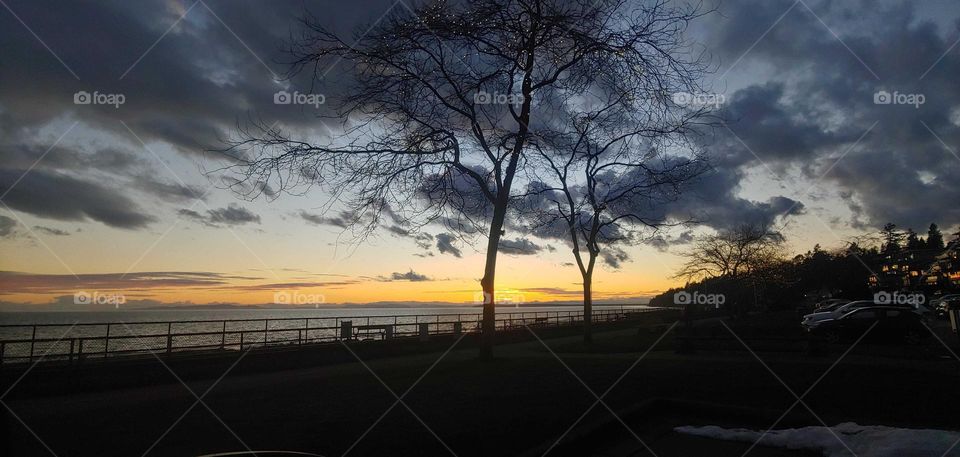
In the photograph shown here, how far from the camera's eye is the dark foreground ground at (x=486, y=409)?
6457 millimetres

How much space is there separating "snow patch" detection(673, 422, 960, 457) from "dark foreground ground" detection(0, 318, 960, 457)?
23 centimetres

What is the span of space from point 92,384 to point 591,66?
14.0 m

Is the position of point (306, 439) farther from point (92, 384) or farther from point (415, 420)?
point (92, 384)

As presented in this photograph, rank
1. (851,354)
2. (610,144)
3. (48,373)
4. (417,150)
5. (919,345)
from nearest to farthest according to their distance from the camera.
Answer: (48,373)
(417,150)
(851,354)
(919,345)
(610,144)

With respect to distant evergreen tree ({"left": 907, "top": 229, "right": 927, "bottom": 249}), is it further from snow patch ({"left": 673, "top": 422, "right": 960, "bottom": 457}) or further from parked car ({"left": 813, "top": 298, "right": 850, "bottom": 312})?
snow patch ({"left": 673, "top": 422, "right": 960, "bottom": 457})

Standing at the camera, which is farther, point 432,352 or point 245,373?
point 432,352

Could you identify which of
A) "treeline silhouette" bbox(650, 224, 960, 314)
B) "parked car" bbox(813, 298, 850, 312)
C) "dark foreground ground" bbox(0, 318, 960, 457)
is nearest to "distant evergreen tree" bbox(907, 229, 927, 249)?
"treeline silhouette" bbox(650, 224, 960, 314)

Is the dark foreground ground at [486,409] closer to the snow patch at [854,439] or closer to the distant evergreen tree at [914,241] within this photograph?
the snow patch at [854,439]

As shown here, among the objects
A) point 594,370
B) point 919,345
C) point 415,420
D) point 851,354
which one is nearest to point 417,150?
point 594,370

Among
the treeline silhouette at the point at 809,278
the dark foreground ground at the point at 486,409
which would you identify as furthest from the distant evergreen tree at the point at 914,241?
the dark foreground ground at the point at 486,409

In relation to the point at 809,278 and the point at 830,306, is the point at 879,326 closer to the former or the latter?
the point at 830,306

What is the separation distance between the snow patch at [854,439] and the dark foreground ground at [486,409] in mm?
234

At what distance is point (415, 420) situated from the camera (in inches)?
300

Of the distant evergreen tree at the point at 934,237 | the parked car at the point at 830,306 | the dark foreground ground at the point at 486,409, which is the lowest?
the dark foreground ground at the point at 486,409
